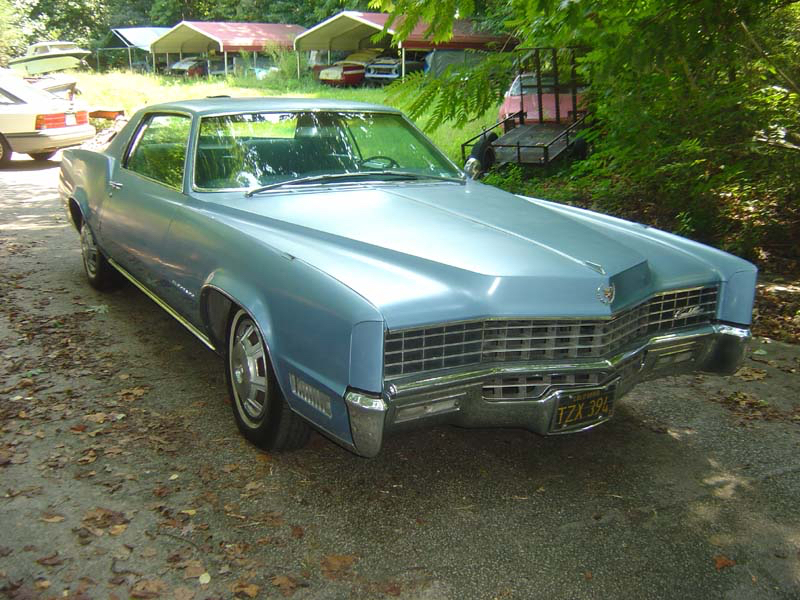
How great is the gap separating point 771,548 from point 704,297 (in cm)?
119

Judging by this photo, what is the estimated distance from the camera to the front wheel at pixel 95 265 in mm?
5934

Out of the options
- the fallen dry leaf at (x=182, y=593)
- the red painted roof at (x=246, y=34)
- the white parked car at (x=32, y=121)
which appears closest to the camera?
the fallen dry leaf at (x=182, y=593)

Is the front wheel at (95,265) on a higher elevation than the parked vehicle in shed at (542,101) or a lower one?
lower

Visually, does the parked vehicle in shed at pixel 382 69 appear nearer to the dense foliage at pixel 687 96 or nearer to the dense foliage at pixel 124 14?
the dense foliage at pixel 124 14

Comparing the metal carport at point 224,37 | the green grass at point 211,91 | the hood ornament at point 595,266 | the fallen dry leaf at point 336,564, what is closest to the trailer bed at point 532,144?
the green grass at point 211,91

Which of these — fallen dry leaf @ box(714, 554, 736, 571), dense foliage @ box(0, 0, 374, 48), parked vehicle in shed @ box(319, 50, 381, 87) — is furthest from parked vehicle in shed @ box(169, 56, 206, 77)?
fallen dry leaf @ box(714, 554, 736, 571)

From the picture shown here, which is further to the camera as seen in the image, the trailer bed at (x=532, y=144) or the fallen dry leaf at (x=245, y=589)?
the trailer bed at (x=532, y=144)

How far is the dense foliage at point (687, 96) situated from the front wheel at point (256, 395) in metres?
2.31

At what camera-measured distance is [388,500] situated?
3.22 meters

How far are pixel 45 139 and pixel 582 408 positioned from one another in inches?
514

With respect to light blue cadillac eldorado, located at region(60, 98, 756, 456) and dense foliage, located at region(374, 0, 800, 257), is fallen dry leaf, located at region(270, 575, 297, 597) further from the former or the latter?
dense foliage, located at region(374, 0, 800, 257)

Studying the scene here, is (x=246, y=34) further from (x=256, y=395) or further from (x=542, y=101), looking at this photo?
(x=256, y=395)

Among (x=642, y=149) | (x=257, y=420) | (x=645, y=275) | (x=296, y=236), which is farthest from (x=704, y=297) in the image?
(x=642, y=149)

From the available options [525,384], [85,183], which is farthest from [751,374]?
[85,183]
